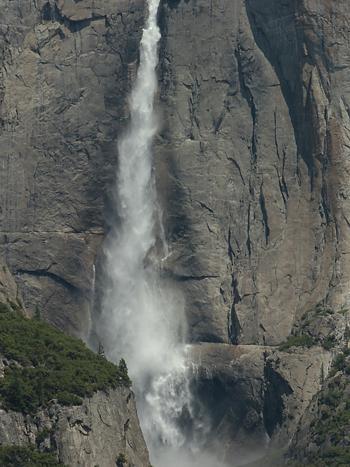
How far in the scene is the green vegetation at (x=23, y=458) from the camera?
146 metres

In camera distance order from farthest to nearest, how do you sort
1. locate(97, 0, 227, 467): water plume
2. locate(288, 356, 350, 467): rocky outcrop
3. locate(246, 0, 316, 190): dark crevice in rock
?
locate(246, 0, 316, 190): dark crevice in rock
locate(97, 0, 227, 467): water plume
locate(288, 356, 350, 467): rocky outcrop

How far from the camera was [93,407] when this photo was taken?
154875 mm

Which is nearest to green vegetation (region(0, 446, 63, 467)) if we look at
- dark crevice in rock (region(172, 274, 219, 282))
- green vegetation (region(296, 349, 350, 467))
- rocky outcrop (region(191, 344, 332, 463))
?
green vegetation (region(296, 349, 350, 467))

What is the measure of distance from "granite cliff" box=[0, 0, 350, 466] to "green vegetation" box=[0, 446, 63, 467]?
33.3 meters

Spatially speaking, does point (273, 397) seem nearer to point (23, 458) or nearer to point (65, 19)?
point (65, 19)

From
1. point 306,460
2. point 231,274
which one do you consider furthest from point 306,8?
point 306,460

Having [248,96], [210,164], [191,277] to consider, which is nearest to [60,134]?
[210,164]

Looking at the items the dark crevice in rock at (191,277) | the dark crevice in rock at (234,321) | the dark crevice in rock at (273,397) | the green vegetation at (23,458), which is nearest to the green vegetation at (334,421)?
the dark crevice in rock at (273,397)

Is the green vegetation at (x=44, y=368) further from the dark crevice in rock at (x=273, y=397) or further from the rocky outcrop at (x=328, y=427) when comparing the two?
the dark crevice in rock at (x=273, y=397)

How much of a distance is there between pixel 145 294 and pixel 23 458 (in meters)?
44.1

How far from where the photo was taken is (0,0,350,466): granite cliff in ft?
602

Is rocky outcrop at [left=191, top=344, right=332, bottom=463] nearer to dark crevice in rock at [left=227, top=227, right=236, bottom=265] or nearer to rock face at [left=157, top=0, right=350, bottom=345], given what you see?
rock face at [left=157, top=0, right=350, bottom=345]

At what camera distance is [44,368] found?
157 meters

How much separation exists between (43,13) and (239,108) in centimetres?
1693
